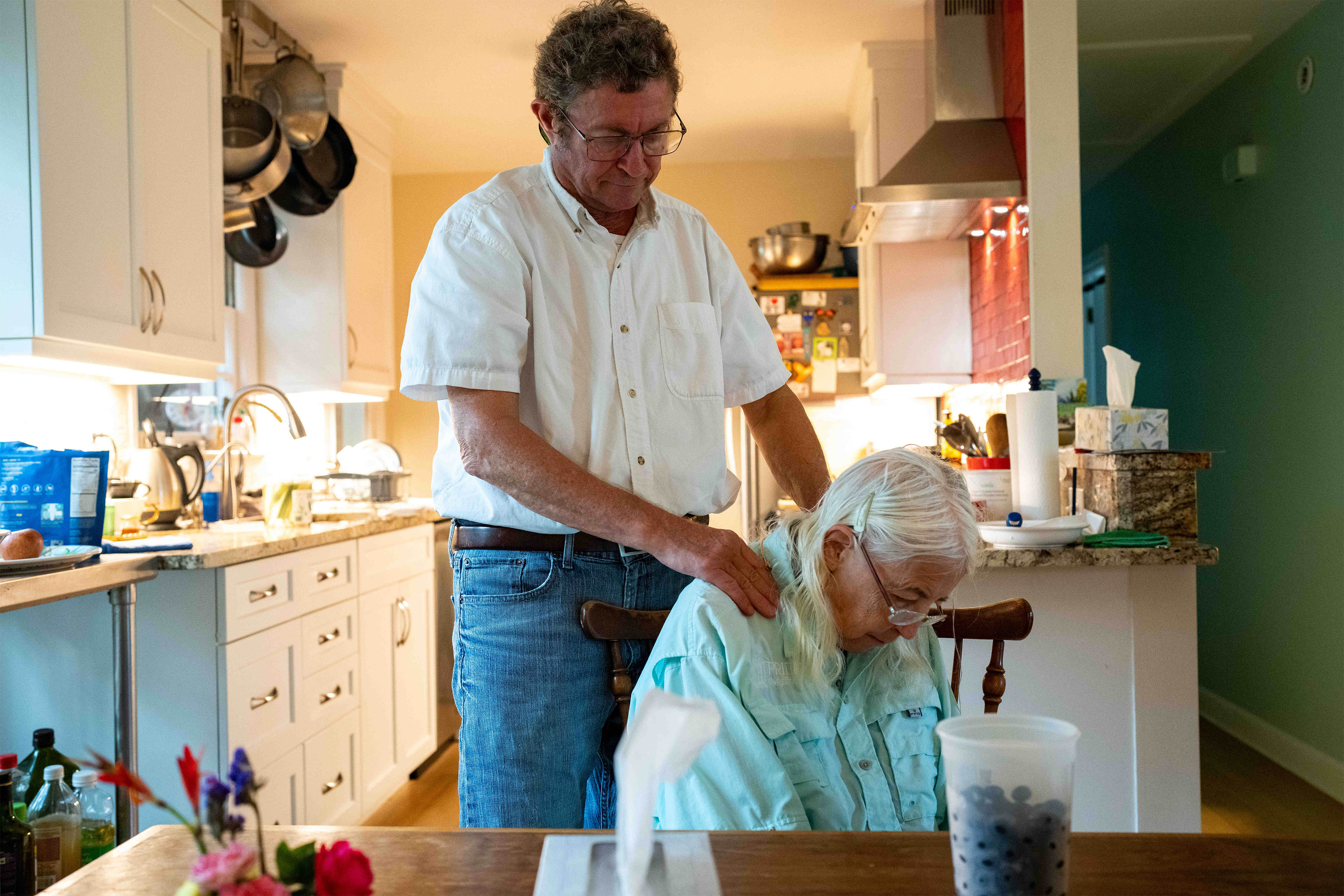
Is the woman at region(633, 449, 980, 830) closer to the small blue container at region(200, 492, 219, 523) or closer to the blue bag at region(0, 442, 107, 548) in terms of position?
the blue bag at region(0, 442, 107, 548)

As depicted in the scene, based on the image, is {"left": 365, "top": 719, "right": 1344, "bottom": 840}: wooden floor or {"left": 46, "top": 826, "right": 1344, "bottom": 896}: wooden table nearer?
{"left": 46, "top": 826, "right": 1344, "bottom": 896}: wooden table

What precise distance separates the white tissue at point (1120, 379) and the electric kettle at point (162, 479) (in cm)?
245

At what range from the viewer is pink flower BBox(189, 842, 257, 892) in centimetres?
40

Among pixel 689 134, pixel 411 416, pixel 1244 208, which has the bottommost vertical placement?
pixel 411 416

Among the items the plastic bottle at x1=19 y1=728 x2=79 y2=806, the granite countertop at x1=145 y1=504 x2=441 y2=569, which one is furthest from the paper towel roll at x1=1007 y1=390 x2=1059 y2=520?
the plastic bottle at x1=19 y1=728 x2=79 y2=806

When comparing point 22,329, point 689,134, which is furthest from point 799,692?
point 689,134

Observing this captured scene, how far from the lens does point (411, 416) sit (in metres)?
5.27

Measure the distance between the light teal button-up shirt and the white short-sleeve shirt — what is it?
26 centimetres

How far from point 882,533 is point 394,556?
247cm


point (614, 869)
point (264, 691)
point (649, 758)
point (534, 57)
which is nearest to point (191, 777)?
point (649, 758)

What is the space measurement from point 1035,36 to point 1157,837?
8.89 ft

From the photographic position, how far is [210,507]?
320cm

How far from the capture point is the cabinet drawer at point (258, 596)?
2316mm

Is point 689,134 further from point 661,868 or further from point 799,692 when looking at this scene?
point 661,868
